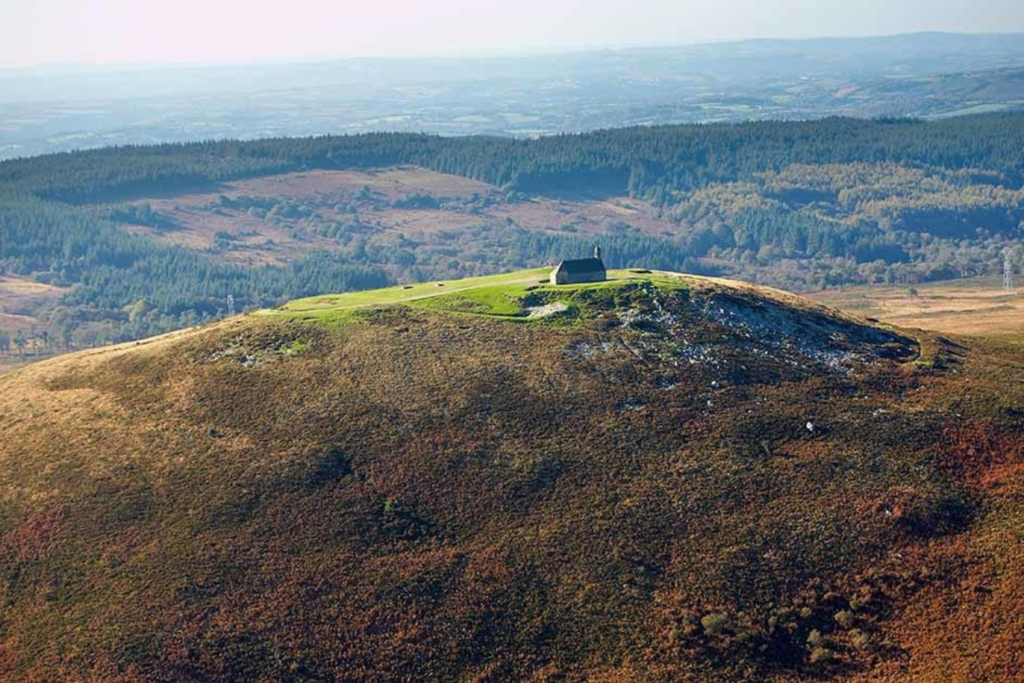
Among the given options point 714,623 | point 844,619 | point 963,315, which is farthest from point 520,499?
point 963,315

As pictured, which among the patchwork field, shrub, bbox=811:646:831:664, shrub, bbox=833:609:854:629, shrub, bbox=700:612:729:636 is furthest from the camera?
the patchwork field

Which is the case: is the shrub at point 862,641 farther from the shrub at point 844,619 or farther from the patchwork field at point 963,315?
the patchwork field at point 963,315

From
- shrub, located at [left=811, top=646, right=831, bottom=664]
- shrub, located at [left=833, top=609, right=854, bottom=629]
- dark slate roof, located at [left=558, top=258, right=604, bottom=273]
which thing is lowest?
shrub, located at [left=811, top=646, right=831, bottom=664]

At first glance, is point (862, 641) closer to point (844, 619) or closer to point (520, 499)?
point (844, 619)

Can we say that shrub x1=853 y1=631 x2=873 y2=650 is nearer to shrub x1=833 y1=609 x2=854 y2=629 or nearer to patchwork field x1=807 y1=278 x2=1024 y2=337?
shrub x1=833 y1=609 x2=854 y2=629

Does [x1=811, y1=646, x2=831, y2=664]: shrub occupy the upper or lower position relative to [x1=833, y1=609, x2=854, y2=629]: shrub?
lower

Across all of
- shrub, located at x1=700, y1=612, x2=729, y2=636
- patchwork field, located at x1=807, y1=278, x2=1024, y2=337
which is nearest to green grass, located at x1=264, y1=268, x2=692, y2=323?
shrub, located at x1=700, y1=612, x2=729, y2=636

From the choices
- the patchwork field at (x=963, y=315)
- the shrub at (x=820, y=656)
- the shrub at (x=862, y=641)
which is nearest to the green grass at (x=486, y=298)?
the shrub at (x=862, y=641)

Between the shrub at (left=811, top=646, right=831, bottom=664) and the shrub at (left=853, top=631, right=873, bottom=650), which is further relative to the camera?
the shrub at (left=853, top=631, right=873, bottom=650)

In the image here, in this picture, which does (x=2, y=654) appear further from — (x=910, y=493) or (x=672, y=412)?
(x=910, y=493)
